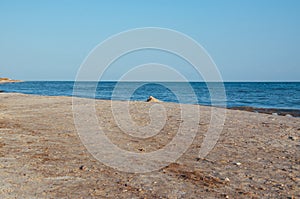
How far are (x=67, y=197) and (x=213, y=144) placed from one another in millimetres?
4771

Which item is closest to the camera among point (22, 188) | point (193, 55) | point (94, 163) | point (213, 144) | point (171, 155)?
point (22, 188)

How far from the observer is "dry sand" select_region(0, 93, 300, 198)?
5.11m

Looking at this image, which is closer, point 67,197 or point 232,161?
point 67,197

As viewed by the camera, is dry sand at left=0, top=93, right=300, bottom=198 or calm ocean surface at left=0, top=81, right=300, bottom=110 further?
calm ocean surface at left=0, top=81, right=300, bottom=110

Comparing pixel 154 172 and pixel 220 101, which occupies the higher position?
pixel 154 172

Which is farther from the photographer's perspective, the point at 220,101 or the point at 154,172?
the point at 220,101

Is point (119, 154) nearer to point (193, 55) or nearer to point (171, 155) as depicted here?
point (171, 155)

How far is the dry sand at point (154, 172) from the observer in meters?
5.11

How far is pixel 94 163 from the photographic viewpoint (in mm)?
6754

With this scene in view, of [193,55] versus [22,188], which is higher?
[193,55]

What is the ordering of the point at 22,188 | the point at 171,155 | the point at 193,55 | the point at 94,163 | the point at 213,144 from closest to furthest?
the point at 22,188, the point at 94,163, the point at 171,155, the point at 213,144, the point at 193,55

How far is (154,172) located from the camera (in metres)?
6.17

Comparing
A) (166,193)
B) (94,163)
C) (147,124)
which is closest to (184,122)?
(147,124)

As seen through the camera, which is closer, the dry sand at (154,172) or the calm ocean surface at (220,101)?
the dry sand at (154,172)
